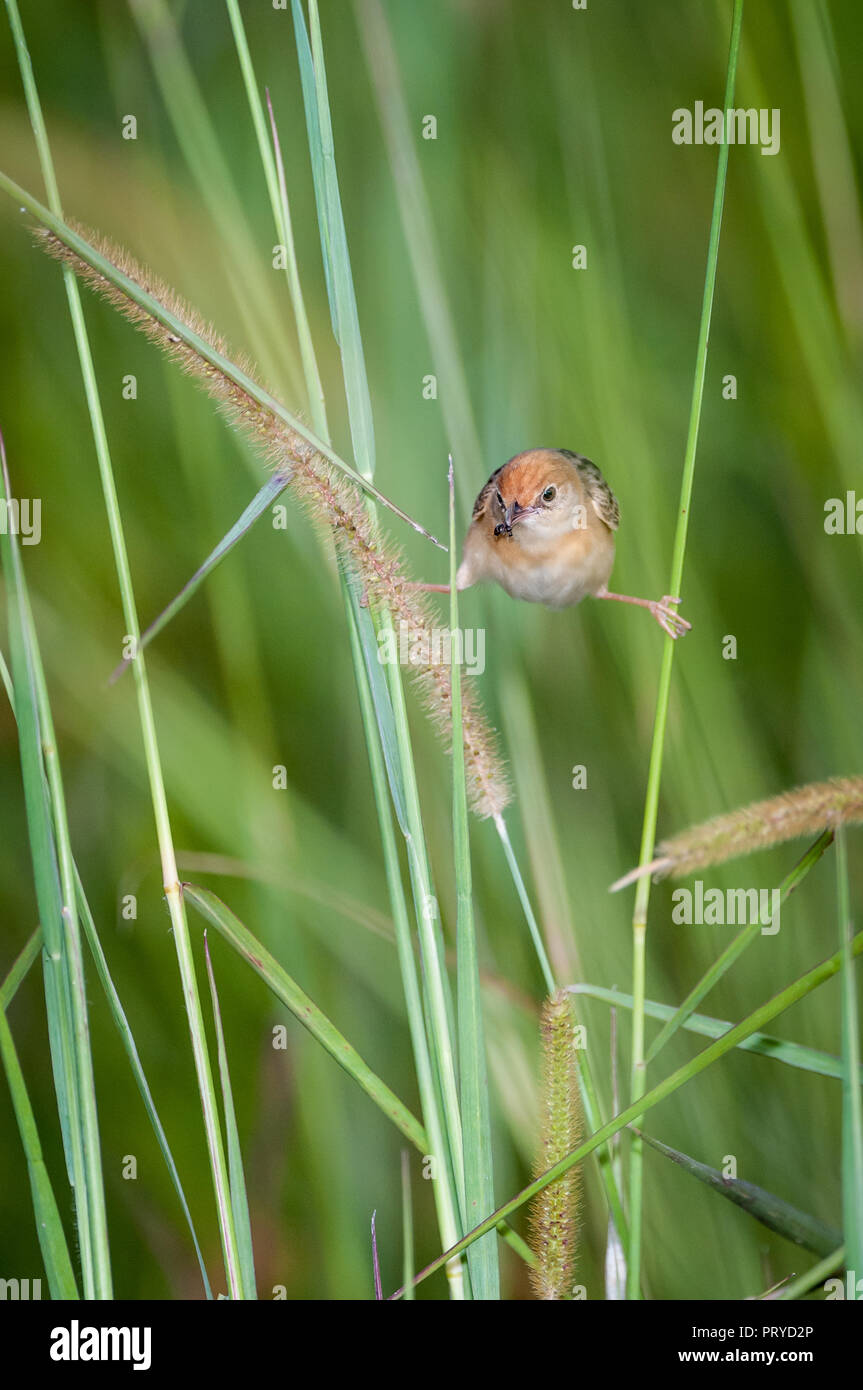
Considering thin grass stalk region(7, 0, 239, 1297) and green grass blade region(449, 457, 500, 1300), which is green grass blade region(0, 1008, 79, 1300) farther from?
green grass blade region(449, 457, 500, 1300)

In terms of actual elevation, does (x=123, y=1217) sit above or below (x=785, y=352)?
below

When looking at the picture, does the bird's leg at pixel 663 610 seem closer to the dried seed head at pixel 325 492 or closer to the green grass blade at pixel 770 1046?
the dried seed head at pixel 325 492

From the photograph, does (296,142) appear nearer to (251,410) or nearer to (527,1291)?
(251,410)

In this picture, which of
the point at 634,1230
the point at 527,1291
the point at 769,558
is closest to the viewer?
the point at 634,1230

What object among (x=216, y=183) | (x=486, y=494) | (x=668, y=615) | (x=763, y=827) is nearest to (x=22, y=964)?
(x=763, y=827)

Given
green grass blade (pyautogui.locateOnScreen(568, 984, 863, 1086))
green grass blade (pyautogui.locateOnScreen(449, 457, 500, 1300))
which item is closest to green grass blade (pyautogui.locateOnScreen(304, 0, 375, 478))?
green grass blade (pyautogui.locateOnScreen(449, 457, 500, 1300))

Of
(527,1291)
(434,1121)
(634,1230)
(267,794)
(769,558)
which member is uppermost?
(769,558)
